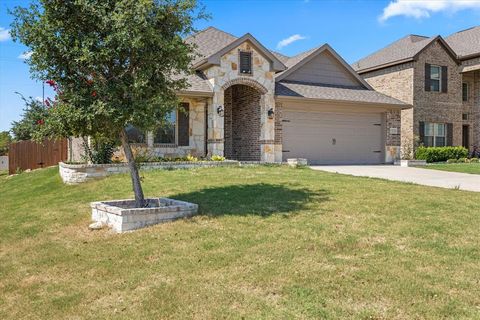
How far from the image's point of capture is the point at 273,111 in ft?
59.7

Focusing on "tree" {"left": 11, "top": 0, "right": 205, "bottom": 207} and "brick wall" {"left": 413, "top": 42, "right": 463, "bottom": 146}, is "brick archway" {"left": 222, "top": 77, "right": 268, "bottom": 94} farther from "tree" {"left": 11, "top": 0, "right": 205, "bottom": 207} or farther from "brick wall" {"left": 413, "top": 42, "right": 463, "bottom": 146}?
"brick wall" {"left": 413, "top": 42, "right": 463, "bottom": 146}

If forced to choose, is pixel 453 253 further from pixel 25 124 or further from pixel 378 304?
pixel 25 124

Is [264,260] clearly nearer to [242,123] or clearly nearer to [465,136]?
[242,123]

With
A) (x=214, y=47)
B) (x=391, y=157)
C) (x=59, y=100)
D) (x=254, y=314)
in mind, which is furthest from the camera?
(x=391, y=157)

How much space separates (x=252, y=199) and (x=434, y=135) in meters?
19.2

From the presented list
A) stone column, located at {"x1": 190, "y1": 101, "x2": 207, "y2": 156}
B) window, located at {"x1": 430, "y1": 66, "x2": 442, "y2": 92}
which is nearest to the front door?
window, located at {"x1": 430, "y1": 66, "x2": 442, "y2": 92}

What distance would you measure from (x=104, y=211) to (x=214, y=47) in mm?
13029

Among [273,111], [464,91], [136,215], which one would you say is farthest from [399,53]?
[136,215]

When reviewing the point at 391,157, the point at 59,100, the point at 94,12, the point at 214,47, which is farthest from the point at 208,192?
the point at 391,157

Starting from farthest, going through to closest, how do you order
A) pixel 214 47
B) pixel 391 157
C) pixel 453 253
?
pixel 391 157 → pixel 214 47 → pixel 453 253

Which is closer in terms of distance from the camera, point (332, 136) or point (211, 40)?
point (332, 136)

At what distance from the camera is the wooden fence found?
811 inches

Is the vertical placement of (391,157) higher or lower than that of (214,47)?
lower

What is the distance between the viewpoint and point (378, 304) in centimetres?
427
